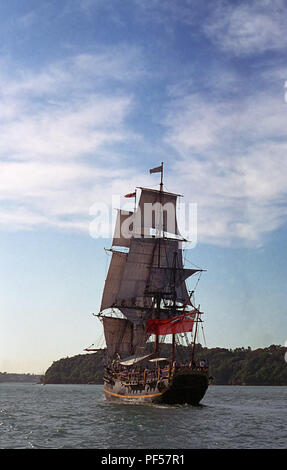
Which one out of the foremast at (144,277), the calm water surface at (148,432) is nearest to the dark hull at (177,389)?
the calm water surface at (148,432)

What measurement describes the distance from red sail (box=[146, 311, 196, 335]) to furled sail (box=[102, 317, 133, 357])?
15.8 meters

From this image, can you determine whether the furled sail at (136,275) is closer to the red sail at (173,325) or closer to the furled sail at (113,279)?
the furled sail at (113,279)

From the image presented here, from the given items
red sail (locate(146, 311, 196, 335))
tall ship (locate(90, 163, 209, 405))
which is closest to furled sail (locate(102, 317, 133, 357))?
tall ship (locate(90, 163, 209, 405))

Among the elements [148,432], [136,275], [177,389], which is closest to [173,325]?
[177,389]

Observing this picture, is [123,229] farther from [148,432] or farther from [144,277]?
[148,432]

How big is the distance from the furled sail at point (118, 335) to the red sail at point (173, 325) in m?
15.8

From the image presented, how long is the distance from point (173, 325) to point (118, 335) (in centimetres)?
2413

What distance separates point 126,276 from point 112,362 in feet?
45.0

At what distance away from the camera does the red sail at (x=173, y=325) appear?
59781mm

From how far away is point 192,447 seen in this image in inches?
1168

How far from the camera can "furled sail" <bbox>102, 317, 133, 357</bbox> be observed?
277 ft

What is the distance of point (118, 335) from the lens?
8494cm
